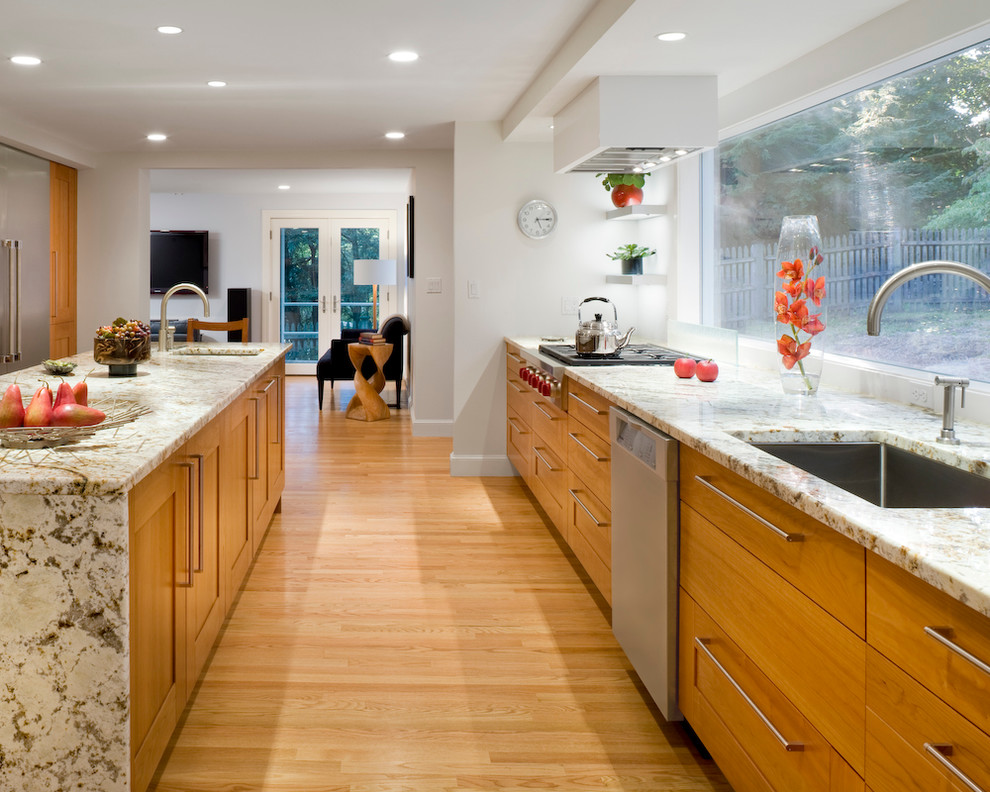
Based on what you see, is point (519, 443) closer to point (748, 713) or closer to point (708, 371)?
point (708, 371)

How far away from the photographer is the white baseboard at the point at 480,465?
5770mm

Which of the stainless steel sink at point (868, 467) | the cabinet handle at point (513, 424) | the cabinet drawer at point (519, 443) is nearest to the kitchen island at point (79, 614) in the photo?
the stainless steel sink at point (868, 467)

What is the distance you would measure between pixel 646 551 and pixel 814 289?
987mm

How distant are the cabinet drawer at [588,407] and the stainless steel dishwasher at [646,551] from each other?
0.78 feet

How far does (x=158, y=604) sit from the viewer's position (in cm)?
Result: 190

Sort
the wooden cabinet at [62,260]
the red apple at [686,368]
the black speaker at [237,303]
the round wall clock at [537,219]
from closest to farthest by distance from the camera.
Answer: the red apple at [686,368] → the round wall clock at [537,219] → the wooden cabinet at [62,260] → the black speaker at [237,303]

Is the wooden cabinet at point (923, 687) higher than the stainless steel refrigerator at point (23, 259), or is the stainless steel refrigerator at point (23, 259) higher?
the stainless steel refrigerator at point (23, 259)

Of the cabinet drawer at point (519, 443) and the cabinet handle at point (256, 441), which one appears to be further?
the cabinet drawer at point (519, 443)

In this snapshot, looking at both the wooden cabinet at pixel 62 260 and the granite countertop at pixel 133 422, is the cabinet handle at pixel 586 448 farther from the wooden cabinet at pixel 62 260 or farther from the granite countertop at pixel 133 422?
the wooden cabinet at pixel 62 260

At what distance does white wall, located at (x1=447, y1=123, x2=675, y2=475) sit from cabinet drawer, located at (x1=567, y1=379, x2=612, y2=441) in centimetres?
204

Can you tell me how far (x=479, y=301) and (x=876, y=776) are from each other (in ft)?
15.0

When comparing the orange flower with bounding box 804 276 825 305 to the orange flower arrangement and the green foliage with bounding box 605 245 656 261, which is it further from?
the green foliage with bounding box 605 245 656 261

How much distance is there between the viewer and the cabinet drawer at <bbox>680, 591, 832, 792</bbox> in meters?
1.46

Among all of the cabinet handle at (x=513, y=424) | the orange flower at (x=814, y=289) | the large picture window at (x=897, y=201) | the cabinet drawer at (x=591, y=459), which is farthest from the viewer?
the cabinet handle at (x=513, y=424)
